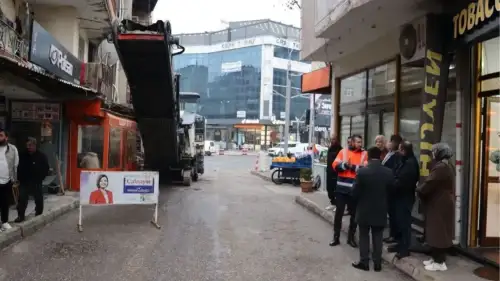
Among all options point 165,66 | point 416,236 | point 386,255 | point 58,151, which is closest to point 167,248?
point 386,255

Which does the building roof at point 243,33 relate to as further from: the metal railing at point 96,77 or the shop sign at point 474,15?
the shop sign at point 474,15

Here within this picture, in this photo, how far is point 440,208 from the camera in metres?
6.36

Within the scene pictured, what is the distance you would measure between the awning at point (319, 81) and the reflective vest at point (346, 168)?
7762 mm

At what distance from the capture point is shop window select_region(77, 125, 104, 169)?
15102mm

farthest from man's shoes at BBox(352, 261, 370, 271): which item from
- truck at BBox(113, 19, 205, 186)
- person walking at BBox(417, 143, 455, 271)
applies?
truck at BBox(113, 19, 205, 186)

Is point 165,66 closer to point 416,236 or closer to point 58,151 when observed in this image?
point 58,151

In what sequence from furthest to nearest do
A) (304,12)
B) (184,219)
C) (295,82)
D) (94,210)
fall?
1. (295,82)
2. (304,12)
3. (94,210)
4. (184,219)

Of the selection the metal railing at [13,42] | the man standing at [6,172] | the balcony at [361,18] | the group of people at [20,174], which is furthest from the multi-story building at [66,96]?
the balcony at [361,18]

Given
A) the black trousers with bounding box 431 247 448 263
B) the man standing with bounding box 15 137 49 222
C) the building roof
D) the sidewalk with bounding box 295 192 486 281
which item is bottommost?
the sidewalk with bounding box 295 192 486 281

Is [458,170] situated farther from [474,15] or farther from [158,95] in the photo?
[158,95]

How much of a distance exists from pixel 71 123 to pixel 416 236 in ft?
35.3

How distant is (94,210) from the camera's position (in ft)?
→ 38.5

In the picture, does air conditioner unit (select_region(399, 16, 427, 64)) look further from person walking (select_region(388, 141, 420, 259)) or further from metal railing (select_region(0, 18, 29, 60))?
metal railing (select_region(0, 18, 29, 60))

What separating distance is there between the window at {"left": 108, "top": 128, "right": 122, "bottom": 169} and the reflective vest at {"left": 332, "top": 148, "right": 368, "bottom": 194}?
10.1 m
